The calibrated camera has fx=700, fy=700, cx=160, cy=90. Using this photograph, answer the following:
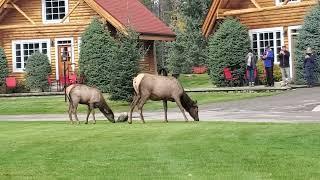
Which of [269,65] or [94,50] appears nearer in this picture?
[269,65]

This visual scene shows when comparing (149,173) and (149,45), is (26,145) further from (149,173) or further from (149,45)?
(149,45)

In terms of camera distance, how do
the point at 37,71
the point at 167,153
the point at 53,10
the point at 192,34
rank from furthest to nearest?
the point at 192,34
the point at 53,10
the point at 37,71
the point at 167,153

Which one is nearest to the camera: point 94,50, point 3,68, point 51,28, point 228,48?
point 228,48

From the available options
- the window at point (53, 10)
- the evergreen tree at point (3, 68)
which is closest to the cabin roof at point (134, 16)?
the window at point (53, 10)

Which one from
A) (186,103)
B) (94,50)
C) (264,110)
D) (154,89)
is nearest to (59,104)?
(94,50)

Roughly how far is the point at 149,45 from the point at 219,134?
27.4 m

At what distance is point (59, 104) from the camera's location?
95.9ft

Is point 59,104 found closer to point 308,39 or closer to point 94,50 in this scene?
point 94,50

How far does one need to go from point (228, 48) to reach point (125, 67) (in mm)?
7920

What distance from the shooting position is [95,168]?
34.3ft

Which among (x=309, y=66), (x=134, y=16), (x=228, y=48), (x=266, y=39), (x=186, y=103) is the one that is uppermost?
(x=134, y=16)

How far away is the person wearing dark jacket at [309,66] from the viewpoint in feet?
98.6

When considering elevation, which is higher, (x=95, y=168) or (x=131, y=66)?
(x=131, y=66)

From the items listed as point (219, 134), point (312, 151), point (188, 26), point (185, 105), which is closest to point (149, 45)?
point (188, 26)
